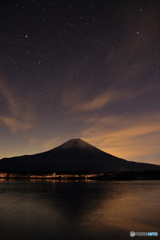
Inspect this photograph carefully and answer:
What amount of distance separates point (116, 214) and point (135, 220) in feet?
8.18

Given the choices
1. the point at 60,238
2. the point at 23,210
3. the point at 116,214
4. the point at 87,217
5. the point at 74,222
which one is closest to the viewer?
the point at 60,238

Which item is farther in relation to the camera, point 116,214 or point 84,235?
point 116,214

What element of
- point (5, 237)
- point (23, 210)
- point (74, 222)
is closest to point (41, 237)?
point (5, 237)

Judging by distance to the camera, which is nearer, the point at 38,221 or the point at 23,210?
the point at 38,221

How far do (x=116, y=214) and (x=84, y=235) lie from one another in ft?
23.4

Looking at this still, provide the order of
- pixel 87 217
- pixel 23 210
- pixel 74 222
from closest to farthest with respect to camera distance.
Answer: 1. pixel 74 222
2. pixel 87 217
3. pixel 23 210

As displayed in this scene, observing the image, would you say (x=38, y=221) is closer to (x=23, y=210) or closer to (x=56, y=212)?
(x=56, y=212)

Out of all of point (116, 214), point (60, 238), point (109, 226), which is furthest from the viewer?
point (116, 214)

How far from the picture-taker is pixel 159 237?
13.4m

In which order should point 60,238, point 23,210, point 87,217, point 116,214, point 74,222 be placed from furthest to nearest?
point 23,210
point 116,214
point 87,217
point 74,222
point 60,238

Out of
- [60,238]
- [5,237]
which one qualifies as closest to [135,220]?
[60,238]

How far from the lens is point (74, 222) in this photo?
56.1 ft

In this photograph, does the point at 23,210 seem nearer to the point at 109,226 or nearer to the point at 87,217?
the point at 87,217

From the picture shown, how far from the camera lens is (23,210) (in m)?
22.5
